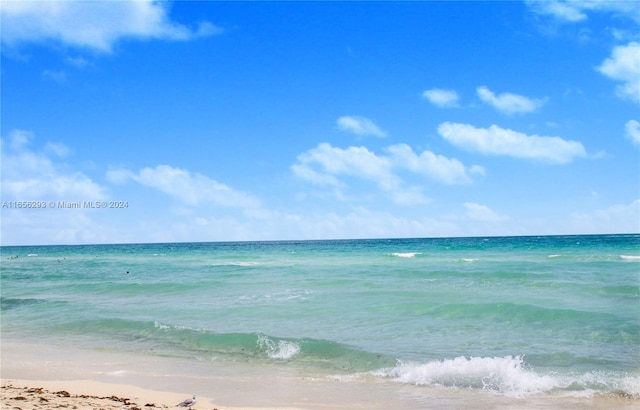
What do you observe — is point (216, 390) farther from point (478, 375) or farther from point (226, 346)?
point (478, 375)

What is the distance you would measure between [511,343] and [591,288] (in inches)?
422

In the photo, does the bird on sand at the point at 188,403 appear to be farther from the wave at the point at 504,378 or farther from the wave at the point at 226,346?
the wave at the point at 504,378

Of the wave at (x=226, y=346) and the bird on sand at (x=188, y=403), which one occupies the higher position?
the bird on sand at (x=188, y=403)

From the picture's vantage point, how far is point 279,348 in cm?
1128

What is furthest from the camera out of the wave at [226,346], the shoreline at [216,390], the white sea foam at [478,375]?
the wave at [226,346]

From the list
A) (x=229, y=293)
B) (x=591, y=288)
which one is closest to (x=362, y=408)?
(x=229, y=293)

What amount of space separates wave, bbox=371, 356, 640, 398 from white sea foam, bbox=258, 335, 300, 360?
7.52 ft

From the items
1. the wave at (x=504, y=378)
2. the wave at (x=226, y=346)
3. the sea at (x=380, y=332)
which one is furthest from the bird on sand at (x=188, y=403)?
the wave at (x=504, y=378)

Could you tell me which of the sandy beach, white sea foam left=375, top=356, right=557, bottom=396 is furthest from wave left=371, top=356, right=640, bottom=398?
the sandy beach

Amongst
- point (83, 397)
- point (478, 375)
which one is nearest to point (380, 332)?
point (478, 375)

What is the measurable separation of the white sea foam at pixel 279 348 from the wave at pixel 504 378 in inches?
90.2

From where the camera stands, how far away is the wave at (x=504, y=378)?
8.24 m

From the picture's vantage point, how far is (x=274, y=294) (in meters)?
20.3

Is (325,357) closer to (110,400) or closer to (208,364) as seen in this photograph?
(208,364)
